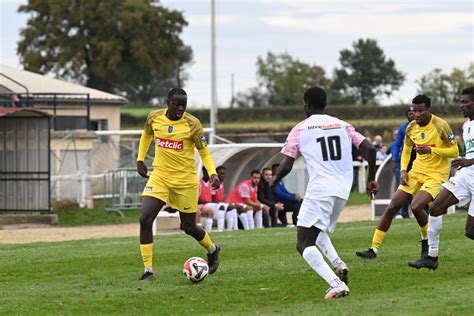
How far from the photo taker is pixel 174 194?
14.0 m

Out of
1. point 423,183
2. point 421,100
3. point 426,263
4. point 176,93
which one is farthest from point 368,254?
point 176,93

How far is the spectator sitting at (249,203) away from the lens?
2570 centimetres

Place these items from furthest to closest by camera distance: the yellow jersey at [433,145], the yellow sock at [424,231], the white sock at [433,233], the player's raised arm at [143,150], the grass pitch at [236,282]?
the yellow sock at [424,231] → the yellow jersey at [433,145] → the white sock at [433,233] → the player's raised arm at [143,150] → the grass pitch at [236,282]

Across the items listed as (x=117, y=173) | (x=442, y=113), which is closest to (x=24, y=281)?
(x=117, y=173)

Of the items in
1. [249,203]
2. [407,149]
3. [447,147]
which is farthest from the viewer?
[249,203]

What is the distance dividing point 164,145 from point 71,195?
2026cm

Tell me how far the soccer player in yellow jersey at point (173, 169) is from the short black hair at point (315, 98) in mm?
2278

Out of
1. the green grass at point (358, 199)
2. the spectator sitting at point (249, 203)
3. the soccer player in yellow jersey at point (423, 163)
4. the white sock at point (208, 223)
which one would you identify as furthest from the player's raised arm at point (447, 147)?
the green grass at point (358, 199)

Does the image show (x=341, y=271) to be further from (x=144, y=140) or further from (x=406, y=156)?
(x=406, y=156)

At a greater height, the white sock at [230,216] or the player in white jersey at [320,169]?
the player in white jersey at [320,169]

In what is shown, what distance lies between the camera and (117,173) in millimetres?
31766

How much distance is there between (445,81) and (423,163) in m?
57.9

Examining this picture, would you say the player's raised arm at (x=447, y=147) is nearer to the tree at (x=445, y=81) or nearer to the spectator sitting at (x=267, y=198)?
the spectator sitting at (x=267, y=198)

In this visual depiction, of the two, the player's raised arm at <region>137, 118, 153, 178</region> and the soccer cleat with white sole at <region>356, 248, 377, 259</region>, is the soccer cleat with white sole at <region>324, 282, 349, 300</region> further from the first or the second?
the soccer cleat with white sole at <region>356, 248, 377, 259</region>
